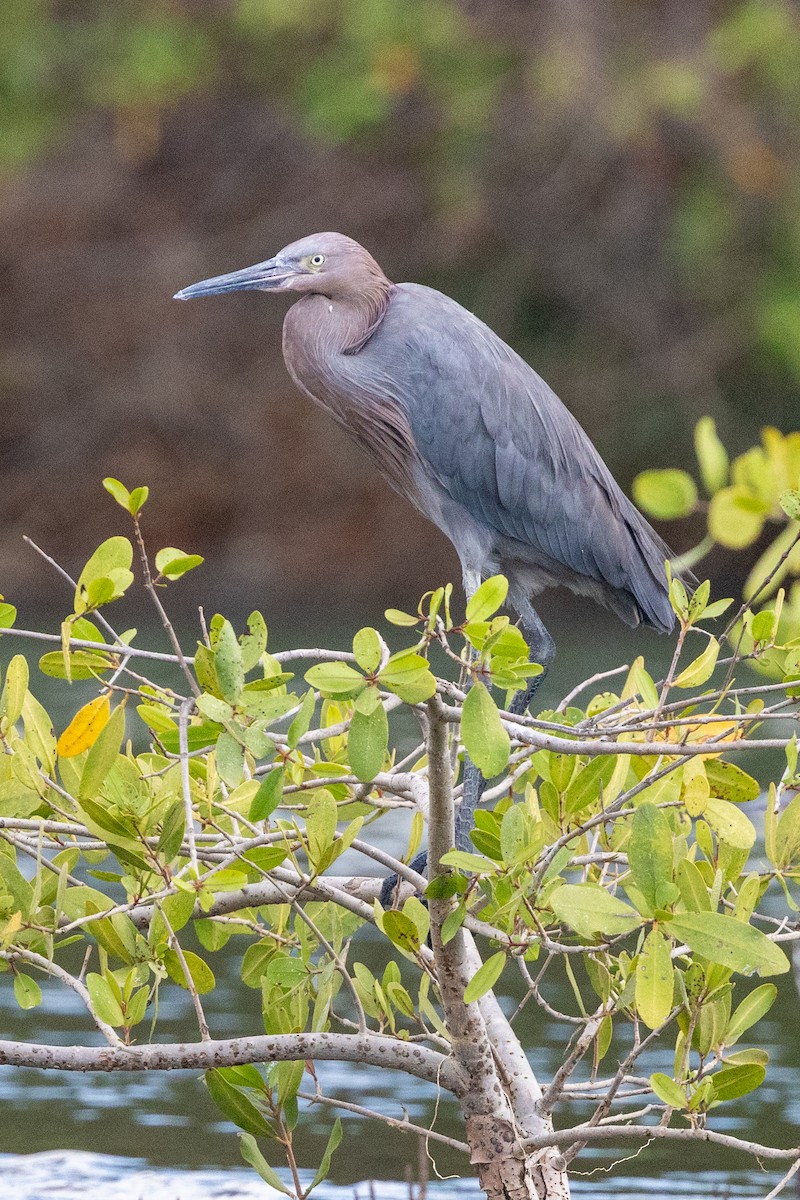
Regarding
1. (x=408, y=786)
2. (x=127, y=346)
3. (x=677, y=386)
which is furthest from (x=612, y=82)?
(x=408, y=786)

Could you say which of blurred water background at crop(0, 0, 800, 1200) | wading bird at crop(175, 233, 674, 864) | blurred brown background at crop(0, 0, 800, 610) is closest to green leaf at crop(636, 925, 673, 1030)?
wading bird at crop(175, 233, 674, 864)

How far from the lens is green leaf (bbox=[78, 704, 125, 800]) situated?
1689 millimetres

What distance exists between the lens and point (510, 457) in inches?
127

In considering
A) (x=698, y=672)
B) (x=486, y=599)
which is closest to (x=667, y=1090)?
(x=698, y=672)

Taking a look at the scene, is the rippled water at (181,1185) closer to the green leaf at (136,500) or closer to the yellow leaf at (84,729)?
the yellow leaf at (84,729)

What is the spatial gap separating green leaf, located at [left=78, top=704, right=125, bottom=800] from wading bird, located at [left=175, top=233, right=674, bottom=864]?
1.53 meters

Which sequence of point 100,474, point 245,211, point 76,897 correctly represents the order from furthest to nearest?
point 245,211
point 100,474
point 76,897

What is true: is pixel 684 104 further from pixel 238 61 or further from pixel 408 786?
pixel 408 786

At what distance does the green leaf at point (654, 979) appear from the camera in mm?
1640

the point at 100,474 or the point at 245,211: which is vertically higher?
the point at 245,211

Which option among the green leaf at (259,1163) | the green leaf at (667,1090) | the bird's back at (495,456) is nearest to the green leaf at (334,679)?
the green leaf at (667,1090)

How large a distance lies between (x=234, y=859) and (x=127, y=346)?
1023 centimetres

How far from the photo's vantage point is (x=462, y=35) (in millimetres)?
10906

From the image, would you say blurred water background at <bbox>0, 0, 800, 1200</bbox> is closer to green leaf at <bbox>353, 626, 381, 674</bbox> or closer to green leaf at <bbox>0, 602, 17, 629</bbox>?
green leaf at <bbox>0, 602, 17, 629</bbox>
